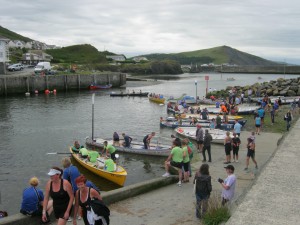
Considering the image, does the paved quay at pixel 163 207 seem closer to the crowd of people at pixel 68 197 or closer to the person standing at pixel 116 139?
the crowd of people at pixel 68 197

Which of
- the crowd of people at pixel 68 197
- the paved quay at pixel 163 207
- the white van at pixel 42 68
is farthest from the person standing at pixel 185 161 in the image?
the white van at pixel 42 68

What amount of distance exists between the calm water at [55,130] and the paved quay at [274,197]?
33.9ft

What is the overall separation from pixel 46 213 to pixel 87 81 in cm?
7380

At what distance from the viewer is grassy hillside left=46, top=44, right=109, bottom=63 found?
497ft

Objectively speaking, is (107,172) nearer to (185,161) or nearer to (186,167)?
(186,167)

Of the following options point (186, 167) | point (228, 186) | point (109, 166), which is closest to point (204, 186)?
point (228, 186)

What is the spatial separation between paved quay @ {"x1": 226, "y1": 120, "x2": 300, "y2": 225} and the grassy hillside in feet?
453

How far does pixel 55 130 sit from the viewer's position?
35.6 m

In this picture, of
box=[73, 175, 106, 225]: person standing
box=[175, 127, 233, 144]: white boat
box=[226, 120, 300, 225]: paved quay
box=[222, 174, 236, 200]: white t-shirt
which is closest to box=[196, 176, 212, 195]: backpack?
box=[222, 174, 236, 200]: white t-shirt

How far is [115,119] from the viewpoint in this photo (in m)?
42.2

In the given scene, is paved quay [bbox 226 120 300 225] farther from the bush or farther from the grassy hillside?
the grassy hillside

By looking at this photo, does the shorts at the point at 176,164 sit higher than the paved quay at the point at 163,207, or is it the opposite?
the shorts at the point at 176,164

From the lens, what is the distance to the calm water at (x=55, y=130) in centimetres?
2127

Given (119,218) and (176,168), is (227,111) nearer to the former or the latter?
(176,168)
